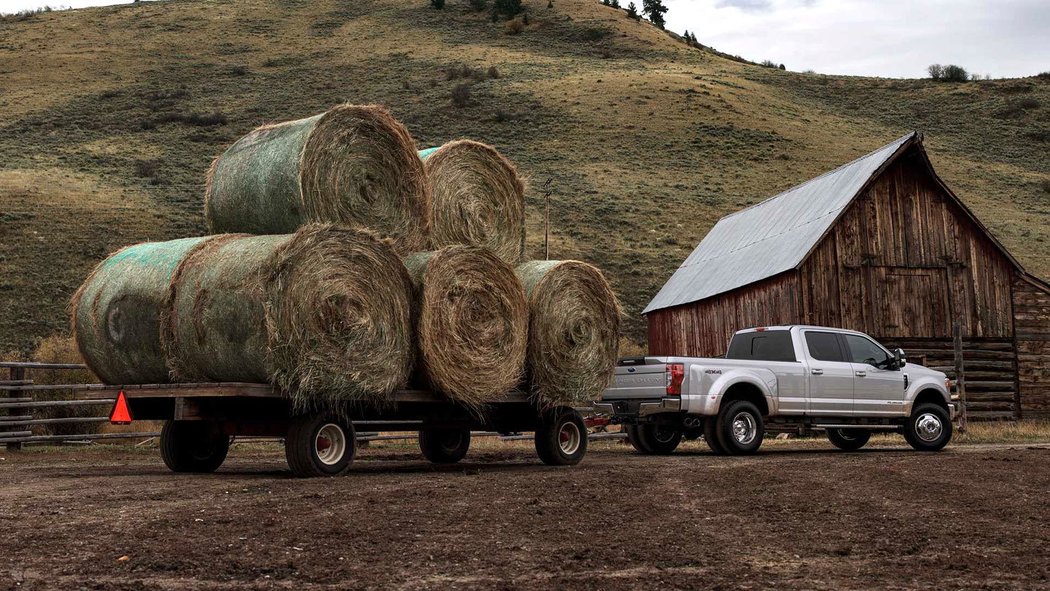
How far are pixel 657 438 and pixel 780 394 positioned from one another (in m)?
2.05

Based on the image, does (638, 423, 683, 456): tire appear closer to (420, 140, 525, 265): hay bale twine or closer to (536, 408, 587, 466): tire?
(536, 408, 587, 466): tire

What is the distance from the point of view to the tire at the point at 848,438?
18.9 m

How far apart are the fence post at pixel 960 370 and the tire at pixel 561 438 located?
1298 centimetres

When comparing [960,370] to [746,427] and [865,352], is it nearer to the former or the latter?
[865,352]

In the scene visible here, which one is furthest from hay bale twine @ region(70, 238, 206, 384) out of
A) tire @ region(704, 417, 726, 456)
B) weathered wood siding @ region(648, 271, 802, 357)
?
weathered wood siding @ region(648, 271, 802, 357)

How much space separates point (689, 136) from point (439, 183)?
48.9 metres

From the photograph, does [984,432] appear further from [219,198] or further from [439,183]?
[219,198]

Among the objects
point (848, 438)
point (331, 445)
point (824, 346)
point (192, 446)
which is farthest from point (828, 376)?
point (192, 446)

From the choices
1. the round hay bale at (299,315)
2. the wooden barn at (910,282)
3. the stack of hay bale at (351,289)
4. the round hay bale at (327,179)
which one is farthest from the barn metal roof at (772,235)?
the round hay bale at (299,315)

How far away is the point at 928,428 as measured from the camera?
18141 millimetres

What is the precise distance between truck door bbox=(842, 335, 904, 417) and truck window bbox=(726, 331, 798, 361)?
41.0 inches

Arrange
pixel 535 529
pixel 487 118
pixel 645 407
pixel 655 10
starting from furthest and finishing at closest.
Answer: pixel 655 10
pixel 487 118
pixel 645 407
pixel 535 529

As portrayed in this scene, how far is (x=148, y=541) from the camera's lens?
7.30 m

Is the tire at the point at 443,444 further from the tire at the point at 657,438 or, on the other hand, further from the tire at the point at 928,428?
the tire at the point at 928,428
